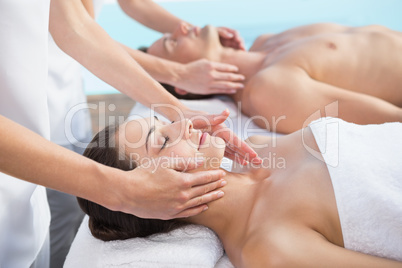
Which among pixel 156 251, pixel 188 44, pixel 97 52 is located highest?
pixel 97 52

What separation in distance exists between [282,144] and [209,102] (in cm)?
70

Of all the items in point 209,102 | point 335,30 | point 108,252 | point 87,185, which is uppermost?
point 335,30

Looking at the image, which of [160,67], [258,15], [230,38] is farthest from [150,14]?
[258,15]

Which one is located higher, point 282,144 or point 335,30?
point 335,30

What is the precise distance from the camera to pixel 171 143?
126 centimetres

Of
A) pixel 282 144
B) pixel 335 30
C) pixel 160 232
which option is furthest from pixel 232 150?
pixel 335 30

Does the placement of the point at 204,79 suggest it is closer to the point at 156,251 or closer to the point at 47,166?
the point at 156,251

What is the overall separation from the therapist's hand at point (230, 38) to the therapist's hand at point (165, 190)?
1.21 metres

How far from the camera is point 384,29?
2053mm

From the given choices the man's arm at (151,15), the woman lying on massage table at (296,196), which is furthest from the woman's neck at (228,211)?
the man's arm at (151,15)

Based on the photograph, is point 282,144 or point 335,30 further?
point 335,30

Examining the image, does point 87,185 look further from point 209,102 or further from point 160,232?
point 209,102

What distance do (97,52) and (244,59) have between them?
92 cm

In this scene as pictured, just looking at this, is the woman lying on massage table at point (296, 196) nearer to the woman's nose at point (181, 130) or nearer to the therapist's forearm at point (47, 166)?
the woman's nose at point (181, 130)
